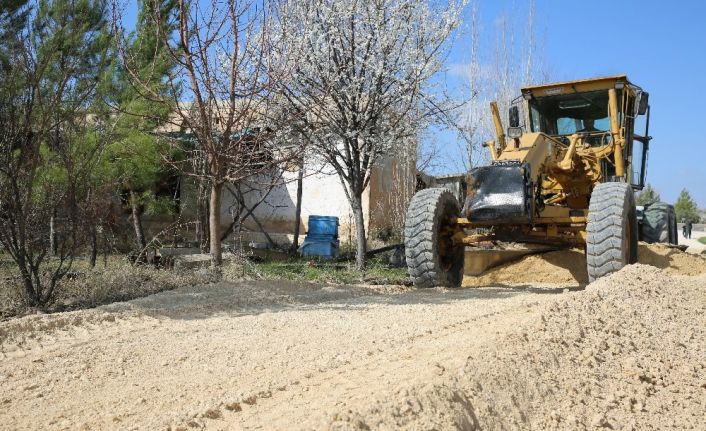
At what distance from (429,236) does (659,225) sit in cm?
493

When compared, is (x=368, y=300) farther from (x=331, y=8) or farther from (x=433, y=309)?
(x=331, y=8)

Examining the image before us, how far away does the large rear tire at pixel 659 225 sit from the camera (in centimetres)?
1148

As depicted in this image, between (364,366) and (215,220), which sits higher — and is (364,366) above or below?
below

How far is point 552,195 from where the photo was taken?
1057 cm

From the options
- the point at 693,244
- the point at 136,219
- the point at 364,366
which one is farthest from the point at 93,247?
the point at 693,244

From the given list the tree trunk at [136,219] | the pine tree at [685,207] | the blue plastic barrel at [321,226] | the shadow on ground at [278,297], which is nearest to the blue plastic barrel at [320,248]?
the blue plastic barrel at [321,226]

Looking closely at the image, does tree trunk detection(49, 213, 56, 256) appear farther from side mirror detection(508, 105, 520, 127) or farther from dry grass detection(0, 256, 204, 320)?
side mirror detection(508, 105, 520, 127)

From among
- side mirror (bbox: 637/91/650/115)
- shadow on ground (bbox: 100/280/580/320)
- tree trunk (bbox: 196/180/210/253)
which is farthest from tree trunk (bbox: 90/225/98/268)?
side mirror (bbox: 637/91/650/115)

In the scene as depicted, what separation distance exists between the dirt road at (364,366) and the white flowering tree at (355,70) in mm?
4761

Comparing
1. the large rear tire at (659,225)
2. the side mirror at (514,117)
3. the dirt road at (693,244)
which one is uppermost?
the side mirror at (514,117)

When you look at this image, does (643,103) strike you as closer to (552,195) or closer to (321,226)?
(552,195)

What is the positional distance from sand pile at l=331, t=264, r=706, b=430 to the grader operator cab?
224 centimetres

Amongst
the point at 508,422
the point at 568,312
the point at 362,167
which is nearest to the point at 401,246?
the point at 362,167

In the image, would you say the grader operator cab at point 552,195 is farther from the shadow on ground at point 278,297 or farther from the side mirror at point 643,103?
the shadow on ground at point 278,297
